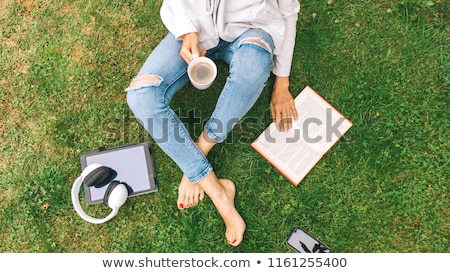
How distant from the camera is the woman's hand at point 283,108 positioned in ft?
8.96

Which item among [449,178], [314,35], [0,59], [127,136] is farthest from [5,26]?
[449,178]

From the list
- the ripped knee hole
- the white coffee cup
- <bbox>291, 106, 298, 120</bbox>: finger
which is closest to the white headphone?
the ripped knee hole

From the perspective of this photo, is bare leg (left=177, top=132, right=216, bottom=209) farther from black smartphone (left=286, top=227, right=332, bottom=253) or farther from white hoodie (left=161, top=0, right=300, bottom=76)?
white hoodie (left=161, top=0, right=300, bottom=76)

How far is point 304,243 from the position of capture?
2.67 meters

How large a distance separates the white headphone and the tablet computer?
0.07 metres

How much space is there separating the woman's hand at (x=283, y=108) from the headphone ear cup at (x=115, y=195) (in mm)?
1155

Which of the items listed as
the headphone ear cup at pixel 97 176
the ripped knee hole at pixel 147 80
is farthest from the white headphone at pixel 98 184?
the ripped knee hole at pixel 147 80

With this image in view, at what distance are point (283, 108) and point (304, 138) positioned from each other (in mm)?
258

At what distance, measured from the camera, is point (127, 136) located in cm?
281

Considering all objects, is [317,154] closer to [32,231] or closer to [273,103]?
[273,103]

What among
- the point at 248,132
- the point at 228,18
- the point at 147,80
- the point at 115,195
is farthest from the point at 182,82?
the point at 115,195

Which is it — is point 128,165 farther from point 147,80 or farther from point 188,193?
point 147,80

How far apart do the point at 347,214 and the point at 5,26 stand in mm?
2864

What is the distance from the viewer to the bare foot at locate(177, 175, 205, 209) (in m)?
2.67
